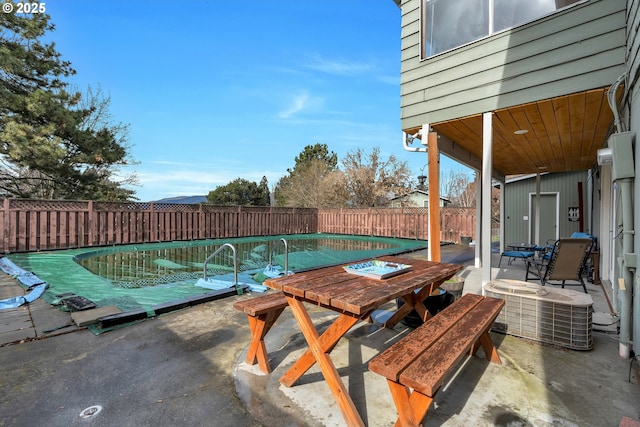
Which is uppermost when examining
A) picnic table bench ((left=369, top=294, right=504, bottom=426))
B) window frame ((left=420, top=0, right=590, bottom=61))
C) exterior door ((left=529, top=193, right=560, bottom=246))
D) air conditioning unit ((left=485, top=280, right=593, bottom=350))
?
window frame ((left=420, top=0, right=590, bottom=61))

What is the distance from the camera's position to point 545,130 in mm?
4082

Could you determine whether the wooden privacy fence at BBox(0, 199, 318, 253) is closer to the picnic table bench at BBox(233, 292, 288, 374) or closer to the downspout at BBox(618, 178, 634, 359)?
the picnic table bench at BBox(233, 292, 288, 374)

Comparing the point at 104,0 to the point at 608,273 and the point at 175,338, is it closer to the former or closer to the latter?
the point at 175,338

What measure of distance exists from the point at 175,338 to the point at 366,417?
185cm

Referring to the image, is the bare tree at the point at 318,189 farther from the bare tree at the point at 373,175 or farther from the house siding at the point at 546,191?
the house siding at the point at 546,191

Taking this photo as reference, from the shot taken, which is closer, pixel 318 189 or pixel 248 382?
pixel 248 382

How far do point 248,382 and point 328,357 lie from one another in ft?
2.09

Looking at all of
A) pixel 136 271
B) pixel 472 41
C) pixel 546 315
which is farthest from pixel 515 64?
pixel 136 271

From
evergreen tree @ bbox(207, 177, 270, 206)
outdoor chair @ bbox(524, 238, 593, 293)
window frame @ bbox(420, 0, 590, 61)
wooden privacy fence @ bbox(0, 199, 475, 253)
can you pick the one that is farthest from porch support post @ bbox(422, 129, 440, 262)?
evergreen tree @ bbox(207, 177, 270, 206)

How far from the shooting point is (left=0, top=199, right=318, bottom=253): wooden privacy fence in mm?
8492

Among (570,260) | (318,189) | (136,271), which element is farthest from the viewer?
(318,189)

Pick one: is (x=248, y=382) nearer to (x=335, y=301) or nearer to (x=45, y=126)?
(x=335, y=301)

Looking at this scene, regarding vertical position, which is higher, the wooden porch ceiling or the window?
the window

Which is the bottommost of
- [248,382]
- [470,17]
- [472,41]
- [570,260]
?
[248,382]
